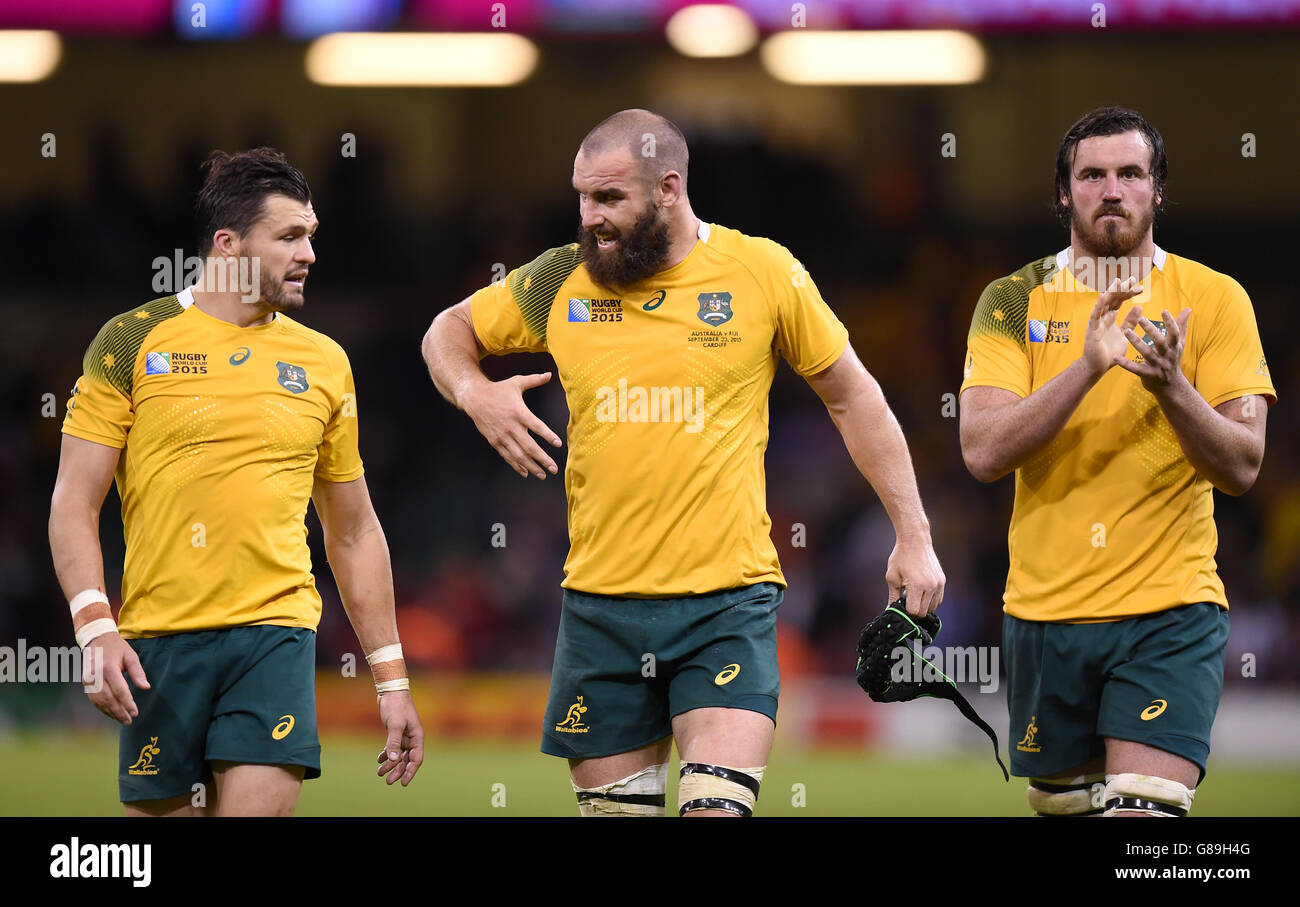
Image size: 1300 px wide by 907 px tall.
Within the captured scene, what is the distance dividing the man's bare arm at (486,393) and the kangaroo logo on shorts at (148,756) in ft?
4.65

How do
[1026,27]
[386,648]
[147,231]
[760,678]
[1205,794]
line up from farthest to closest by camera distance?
[147,231] < [1026,27] < [1205,794] < [386,648] < [760,678]

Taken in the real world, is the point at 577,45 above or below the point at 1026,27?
above

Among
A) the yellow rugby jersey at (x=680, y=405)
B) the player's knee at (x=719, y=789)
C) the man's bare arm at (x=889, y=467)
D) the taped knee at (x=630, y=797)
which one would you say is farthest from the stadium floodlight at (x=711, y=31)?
the player's knee at (x=719, y=789)

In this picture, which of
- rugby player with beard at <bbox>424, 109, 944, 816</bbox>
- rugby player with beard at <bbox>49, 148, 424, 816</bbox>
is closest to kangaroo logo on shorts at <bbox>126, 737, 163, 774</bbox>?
A: rugby player with beard at <bbox>49, 148, 424, 816</bbox>

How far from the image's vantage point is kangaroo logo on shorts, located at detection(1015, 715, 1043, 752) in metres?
5.46

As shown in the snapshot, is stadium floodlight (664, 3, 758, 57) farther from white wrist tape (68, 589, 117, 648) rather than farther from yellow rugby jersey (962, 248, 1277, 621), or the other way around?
white wrist tape (68, 589, 117, 648)

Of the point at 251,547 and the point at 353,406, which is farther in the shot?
the point at 353,406

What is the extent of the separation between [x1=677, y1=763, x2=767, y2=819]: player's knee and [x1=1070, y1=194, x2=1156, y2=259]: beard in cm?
210

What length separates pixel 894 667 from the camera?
5293mm

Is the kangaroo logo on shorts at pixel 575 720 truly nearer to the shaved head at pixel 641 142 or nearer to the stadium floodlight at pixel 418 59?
the shaved head at pixel 641 142

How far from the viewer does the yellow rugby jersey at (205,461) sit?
5.14 metres

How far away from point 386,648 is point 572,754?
0.78 meters

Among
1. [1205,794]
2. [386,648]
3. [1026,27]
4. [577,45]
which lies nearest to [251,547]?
[386,648]

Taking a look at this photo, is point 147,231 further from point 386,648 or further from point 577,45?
point 386,648
